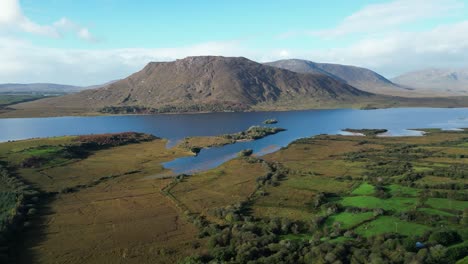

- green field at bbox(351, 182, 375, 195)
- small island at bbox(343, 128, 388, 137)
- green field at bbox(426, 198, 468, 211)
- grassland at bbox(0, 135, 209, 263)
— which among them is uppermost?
small island at bbox(343, 128, 388, 137)

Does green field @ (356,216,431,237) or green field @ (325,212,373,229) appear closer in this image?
green field @ (356,216,431,237)

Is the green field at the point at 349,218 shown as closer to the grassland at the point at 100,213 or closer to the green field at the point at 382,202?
the green field at the point at 382,202

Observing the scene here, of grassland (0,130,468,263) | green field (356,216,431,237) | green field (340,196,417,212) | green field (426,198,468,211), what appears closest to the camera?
grassland (0,130,468,263)

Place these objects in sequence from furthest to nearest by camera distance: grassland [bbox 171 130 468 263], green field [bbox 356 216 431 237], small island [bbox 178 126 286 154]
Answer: small island [bbox 178 126 286 154] < green field [bbox 356 216 431 237] < grassland [bbox 171 130 468 263]

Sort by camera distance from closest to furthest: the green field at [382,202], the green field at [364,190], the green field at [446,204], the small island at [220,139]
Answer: the green field at [446,204] < the green field at [382,202] < the green field at [364,190] < the small island at [220,139]

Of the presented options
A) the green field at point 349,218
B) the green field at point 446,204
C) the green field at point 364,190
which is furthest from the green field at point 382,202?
the green field at point 349,218

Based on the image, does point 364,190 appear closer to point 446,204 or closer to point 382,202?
point 382,202

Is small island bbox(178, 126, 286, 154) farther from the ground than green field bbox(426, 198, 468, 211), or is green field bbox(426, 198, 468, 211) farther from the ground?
small island bbox(178, 126, 286, 154)

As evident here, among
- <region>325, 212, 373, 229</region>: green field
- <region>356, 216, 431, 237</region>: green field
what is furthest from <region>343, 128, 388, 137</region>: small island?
<region>356, 216, 431, 237</region>: green field

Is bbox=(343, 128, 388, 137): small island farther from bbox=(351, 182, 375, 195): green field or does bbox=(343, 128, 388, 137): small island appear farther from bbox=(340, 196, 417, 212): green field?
bbox=(340, 196, 417, 212): green field
